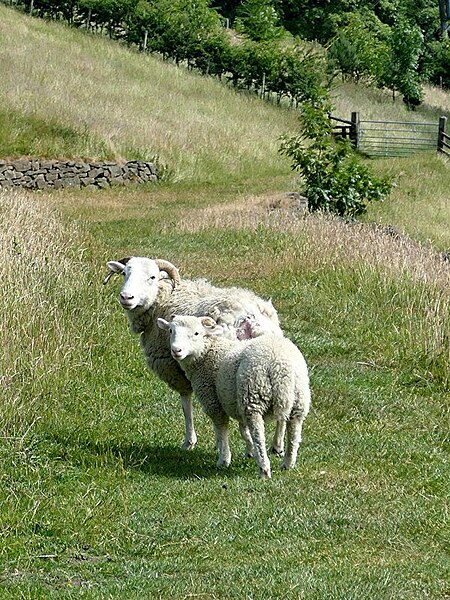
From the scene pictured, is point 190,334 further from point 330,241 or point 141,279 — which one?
point 330,241

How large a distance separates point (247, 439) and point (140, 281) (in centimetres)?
176

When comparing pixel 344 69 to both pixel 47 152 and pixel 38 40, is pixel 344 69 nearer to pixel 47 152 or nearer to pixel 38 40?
pixel 38 40

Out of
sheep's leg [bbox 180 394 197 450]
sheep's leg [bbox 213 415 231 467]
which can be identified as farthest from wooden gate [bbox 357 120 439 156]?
sheep's leg [bbox 213 415 231 467]

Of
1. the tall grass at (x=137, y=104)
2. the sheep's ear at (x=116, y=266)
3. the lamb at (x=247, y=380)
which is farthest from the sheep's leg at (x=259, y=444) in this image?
the tall grass at (x=137, y=104)

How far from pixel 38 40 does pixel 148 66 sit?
15.0 ft

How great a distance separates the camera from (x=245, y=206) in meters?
22.9

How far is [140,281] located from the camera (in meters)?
8.70

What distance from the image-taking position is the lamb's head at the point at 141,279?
27.9 ft

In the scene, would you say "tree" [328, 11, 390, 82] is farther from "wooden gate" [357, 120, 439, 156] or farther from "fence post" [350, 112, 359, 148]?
"fence post" [350, 112, 359, 148]

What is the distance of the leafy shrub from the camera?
69.7 ft

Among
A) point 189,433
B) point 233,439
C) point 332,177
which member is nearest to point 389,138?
point 332,177

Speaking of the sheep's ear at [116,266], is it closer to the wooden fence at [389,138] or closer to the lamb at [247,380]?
Result: the lamb at [247,380]

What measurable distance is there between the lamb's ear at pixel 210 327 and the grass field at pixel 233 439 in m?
0.99

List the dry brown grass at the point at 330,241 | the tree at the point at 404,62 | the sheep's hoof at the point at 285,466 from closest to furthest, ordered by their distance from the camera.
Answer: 1. the sheep's hoof at the point at 285,466
2. the dry brown grass at the point at 330,241
3. the tree at the point at 404,62
